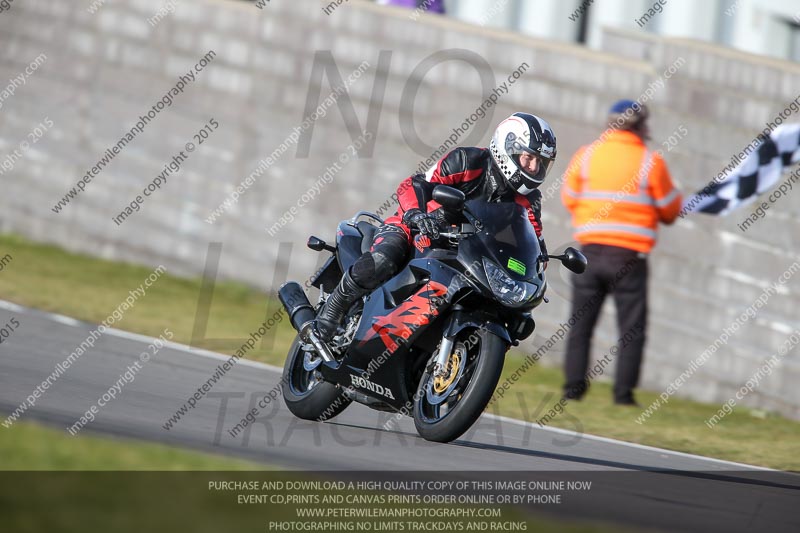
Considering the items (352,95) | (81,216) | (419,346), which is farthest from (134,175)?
(419,346)

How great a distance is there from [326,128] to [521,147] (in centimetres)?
646

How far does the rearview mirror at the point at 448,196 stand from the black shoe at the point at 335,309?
0.92 metres

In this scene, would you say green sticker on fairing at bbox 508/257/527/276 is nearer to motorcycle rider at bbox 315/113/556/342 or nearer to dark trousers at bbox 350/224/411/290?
motorcycle rider at bbox 315/113/556/342

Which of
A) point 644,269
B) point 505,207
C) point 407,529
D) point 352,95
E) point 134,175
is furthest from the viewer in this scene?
point 134,175

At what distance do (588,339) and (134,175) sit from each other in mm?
6021

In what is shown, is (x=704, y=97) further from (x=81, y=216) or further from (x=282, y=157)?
(x=81, y=216)

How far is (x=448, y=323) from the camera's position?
22.1ft

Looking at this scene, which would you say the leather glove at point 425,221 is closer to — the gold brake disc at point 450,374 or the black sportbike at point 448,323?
the black sportbike at point 448,323

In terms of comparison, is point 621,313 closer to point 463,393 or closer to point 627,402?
point 627,402

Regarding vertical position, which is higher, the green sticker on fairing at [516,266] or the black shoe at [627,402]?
the green sticker on fairing at [516,266]

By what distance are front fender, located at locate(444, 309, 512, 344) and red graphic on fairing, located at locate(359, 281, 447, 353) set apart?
111 mm

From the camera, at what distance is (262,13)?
13.7 m

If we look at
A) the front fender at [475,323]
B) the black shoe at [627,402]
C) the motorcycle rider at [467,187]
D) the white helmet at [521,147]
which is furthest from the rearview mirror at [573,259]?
the black shoe at [627,402]

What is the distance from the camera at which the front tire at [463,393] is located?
6367 millimetres
